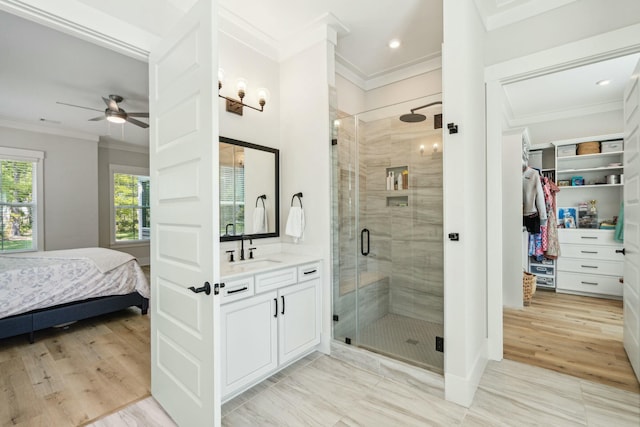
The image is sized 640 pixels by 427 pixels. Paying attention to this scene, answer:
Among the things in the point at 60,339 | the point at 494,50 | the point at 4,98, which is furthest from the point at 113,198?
the point at 494,50

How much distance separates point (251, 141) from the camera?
2.73m

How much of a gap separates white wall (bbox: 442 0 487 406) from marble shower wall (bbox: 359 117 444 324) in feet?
1.18

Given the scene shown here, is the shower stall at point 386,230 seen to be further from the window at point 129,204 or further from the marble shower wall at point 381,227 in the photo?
the window at point 129,204

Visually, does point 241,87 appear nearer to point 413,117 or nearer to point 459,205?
point 413,117

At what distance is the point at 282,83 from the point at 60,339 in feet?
11.3

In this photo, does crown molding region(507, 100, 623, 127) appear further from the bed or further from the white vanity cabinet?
the bed

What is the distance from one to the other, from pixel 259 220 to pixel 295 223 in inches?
13.2

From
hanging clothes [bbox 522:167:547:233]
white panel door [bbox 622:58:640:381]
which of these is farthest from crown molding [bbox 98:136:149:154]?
white panel door [bbox 622:58:640:381]

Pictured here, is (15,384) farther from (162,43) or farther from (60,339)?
(162,43)

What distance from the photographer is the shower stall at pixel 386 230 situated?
8.29 ft

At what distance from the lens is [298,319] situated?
2.42 m

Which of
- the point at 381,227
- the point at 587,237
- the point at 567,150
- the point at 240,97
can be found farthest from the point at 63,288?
the point at 567,150

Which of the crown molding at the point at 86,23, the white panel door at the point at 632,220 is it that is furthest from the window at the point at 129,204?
the white panel door at the point at 632,220

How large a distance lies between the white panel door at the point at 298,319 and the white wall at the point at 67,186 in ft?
18.1
